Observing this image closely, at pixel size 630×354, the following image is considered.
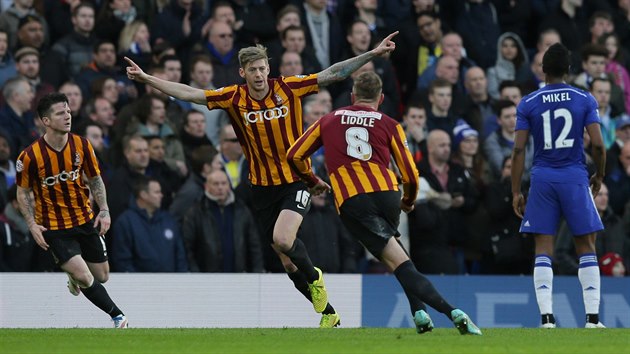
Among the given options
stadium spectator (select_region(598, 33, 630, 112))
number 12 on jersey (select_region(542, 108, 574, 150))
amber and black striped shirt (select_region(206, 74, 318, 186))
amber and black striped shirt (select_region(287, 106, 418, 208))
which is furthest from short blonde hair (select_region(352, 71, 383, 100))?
stadium spectator (select_region(598, 33, 630, 112))

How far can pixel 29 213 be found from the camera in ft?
43.7

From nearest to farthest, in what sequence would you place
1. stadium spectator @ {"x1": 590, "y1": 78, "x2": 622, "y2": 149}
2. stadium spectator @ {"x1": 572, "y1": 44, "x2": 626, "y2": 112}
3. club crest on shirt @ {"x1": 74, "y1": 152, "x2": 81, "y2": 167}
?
club crest on shirt @ {"x1": 74, "y1": 152, "x2": 81, "y2": 167} → stadium spectator @ {"x1": 590, "y1": 78, "x2": 622, "y2": 149} → stadium spectator @ {"x1": 572, "y1": 44, "x2": 626, "y2": 112}

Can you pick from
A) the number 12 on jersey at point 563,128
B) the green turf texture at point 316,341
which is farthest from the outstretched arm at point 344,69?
the green turf texture at point 316,341

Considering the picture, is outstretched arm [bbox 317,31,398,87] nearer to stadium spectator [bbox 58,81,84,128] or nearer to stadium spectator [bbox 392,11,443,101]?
stadium spectator [bbox 58,81,84,128]

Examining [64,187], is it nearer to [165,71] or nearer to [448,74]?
[165,71]

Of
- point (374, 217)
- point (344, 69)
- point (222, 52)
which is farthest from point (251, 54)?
point (222, 52)

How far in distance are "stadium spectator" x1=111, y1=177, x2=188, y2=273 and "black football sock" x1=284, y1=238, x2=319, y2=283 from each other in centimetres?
328

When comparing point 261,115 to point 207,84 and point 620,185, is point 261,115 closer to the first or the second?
point 207,84

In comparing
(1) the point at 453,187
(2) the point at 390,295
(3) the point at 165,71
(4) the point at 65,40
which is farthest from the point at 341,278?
(4) the point at 65,40

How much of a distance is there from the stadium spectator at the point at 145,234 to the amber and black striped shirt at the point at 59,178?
6.61ft

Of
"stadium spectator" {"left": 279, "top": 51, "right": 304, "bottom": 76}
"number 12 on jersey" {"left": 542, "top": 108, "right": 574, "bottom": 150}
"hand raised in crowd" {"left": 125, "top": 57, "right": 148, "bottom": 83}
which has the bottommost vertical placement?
"number 12 on jersey" {"left": 542, "top": 108, "right": 574, "bottom": 150}

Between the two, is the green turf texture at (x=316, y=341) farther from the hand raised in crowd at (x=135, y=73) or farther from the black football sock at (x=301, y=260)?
the hand raised in crowd at (x=135, y=73)

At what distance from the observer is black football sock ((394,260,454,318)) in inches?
420

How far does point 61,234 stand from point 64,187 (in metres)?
0.48
